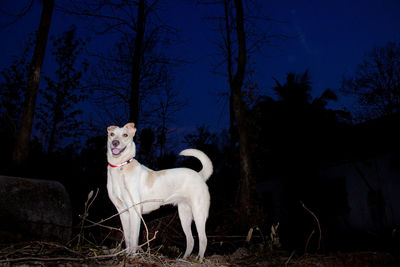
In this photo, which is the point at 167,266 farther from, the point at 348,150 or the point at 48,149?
the point at 48,149

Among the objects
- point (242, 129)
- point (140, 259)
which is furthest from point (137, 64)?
point (140, 259)

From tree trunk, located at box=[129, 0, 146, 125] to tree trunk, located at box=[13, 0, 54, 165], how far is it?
3953 millimetres

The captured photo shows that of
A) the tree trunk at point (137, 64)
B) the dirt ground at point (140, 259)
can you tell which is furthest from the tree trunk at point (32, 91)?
the tree trunk at point (137, 64)

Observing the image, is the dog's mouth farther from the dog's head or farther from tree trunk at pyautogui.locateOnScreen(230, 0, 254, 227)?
tree trunk at pyautogui.locateOnScreen(230, 0, 254, 227)

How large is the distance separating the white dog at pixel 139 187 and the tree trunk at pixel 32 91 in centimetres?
241

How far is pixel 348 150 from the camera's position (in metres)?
11.9

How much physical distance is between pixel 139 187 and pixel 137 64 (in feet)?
25.3

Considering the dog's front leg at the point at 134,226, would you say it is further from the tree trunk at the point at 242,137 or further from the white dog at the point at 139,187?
the tree trunk at the point at 242,137

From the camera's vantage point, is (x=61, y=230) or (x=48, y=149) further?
(x=48, y=149)

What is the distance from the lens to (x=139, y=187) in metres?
3.97

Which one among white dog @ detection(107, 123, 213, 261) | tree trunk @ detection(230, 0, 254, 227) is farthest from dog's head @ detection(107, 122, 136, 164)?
tree trunk @ detection(230, 0, 254, 227)

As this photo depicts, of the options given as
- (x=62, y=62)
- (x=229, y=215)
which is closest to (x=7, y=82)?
(x=62, y=62)

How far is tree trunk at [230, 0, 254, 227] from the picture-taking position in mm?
7680

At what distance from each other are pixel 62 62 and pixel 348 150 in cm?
1864
